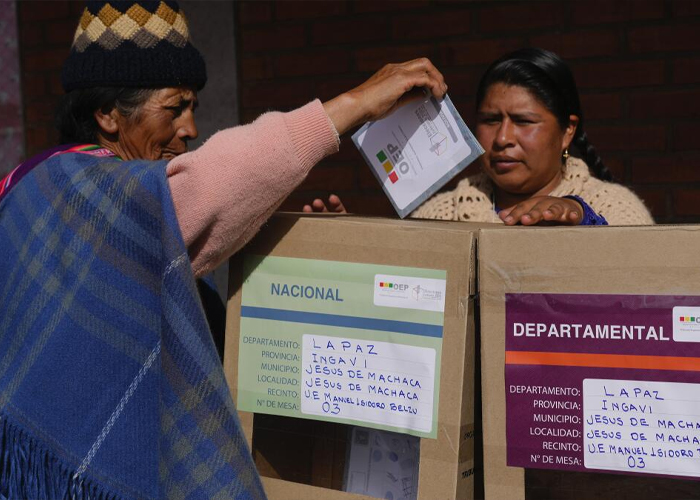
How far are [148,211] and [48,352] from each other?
0.31 m

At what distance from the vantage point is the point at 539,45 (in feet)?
10.1

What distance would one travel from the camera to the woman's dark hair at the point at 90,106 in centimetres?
180

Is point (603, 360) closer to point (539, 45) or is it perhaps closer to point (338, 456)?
point (338, 456)

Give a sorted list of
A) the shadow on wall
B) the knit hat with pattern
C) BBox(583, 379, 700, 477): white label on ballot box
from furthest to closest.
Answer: the shadow on wall < the knit hat with pattern < BBox(583, 379, 700, 477): white label on ballot box

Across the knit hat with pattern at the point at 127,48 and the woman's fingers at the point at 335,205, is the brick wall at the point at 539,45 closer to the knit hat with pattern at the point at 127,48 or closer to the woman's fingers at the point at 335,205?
the woman's fingers at the point at 335,205

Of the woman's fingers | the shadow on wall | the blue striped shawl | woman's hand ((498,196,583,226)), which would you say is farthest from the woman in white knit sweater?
the shadow on wall

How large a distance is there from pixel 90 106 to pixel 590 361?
3.85ft

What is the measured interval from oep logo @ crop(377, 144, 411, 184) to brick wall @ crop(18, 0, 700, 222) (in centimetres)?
162

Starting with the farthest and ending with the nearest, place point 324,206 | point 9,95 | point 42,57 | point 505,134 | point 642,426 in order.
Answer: point 9,95 < point 42,57 < point 505,134 < point 324,206 < point 642,426

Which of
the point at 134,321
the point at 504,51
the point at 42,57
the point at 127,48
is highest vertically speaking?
the point at 42,57

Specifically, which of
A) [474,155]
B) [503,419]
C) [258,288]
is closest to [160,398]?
[258,288]

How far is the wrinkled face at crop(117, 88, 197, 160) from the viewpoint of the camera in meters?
1.83

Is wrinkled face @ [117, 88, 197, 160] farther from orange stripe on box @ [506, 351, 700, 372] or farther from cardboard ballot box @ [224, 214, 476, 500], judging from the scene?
orange stripe on box @ [506, 351, 700, 372]

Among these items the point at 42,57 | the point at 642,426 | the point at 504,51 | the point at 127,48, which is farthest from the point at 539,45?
the point at 42,57
